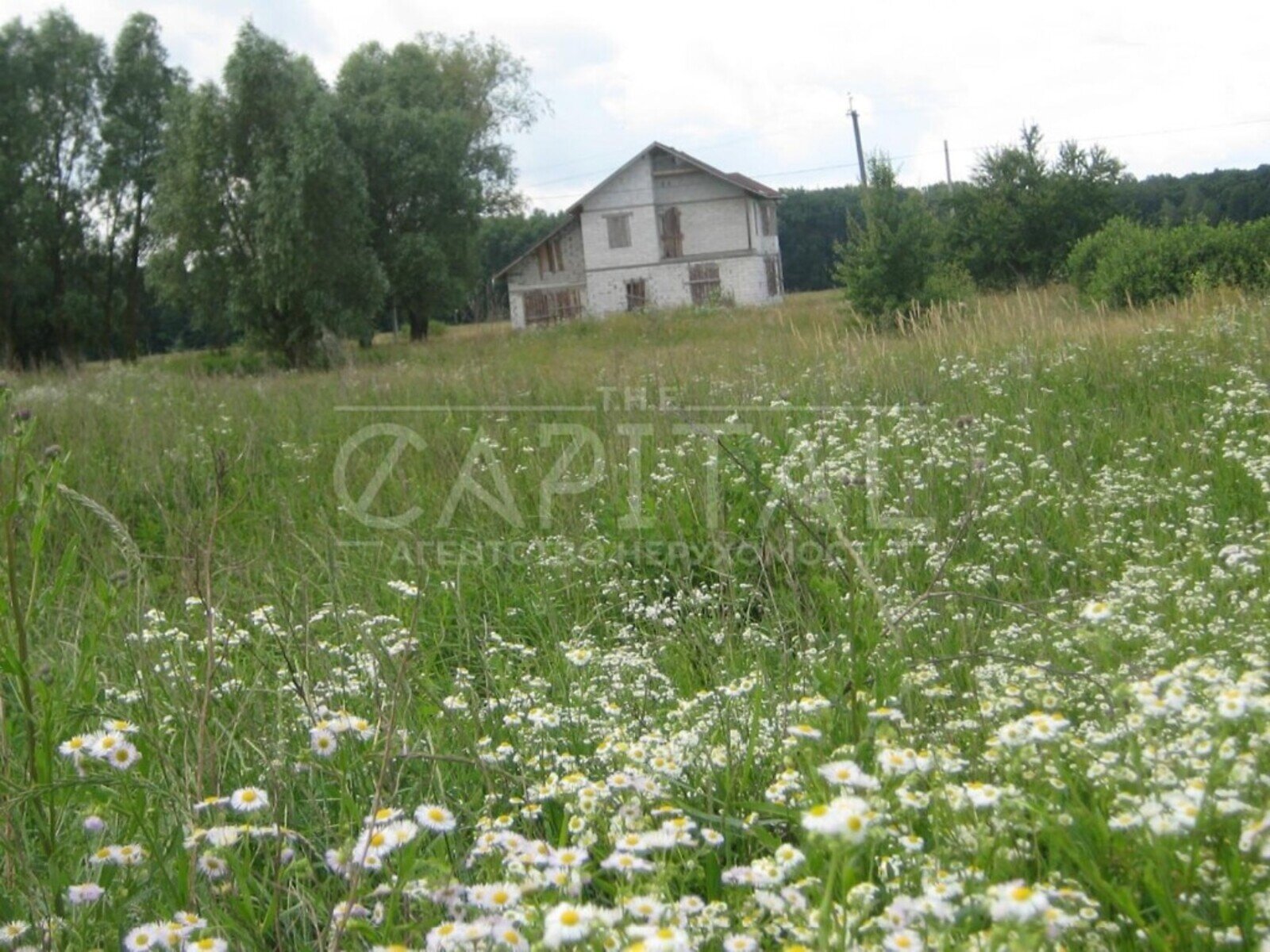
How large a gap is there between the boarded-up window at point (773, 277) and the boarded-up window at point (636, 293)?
4780 millimetres

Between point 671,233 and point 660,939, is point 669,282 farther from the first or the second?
point 660,939

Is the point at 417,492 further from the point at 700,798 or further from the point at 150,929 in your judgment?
the point at 150,929

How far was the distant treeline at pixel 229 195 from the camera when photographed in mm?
26453

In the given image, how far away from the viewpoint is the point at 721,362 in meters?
9.85

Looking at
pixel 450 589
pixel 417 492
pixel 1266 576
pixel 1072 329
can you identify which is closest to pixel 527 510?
pixel 417 492

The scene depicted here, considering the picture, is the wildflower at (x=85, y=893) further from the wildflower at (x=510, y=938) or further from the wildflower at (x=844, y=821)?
the wildflower at (x=844, y=821)

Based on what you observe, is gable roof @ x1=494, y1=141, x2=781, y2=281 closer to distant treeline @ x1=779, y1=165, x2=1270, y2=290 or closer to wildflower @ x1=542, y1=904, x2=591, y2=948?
distant treeline @ x1=779, y1=165, x2=1270, y2=290

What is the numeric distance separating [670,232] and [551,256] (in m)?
4.93

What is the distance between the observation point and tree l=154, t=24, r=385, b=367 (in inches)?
1030

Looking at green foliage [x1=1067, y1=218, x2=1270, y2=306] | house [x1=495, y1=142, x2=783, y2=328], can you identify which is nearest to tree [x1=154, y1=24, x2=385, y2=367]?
house [x1=495, y1=142, x2=783, y2=328]

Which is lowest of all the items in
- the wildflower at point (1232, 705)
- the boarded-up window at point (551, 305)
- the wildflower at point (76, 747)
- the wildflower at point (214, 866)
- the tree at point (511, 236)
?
the wildflower at point (214, 866)

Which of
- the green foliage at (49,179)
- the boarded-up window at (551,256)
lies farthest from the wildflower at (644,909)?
the boarded-up window at (551,256)

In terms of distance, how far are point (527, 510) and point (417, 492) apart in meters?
0.76

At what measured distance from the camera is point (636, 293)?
4444 centimetres
